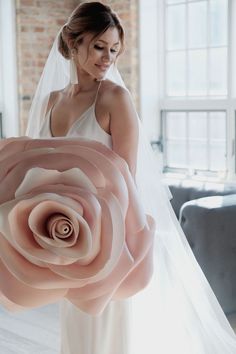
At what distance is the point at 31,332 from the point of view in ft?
13.0

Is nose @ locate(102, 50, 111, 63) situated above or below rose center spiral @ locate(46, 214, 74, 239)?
above

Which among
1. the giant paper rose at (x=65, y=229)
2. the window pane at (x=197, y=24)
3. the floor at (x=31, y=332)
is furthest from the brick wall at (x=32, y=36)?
the giant paper rose at (x=65, y=229)

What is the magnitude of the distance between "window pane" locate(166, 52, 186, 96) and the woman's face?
4.63 metres

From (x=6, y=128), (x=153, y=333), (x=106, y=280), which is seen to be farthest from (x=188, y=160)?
(x=106, y=280)

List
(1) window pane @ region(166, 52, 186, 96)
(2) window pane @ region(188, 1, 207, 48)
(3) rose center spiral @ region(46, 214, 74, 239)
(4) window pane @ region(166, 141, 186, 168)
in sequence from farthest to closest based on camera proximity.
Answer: (4) window pane @ region(166, 141, 186, 168), (1) window pane @ region(166, 52, 186, 96), (2) window pane @ region(188, 1, 207, 48), (3) rose center spiral @ region(46, 214, 74, 239)

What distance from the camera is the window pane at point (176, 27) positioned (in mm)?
6043

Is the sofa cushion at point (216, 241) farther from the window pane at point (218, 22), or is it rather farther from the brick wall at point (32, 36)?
the brick wall at point (32, 36)

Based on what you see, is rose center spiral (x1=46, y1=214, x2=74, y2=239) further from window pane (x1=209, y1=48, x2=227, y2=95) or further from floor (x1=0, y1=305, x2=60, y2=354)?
window pane (x1=209, y1=48, x2=227, y2=95)

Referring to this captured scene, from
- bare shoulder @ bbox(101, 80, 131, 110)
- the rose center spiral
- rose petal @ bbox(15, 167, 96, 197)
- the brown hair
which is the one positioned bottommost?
the rose center spiral

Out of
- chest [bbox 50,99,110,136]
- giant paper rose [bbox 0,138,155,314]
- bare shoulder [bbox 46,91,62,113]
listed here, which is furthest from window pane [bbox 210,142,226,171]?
giant paper rose [bbox 0,138,155,314]

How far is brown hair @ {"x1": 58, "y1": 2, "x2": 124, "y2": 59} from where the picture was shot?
1392 mm

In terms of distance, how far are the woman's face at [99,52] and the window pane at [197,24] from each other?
4.49m

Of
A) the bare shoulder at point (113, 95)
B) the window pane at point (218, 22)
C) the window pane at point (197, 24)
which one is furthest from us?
the window pane at point (197, 24)

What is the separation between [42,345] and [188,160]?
3009 millimetres
